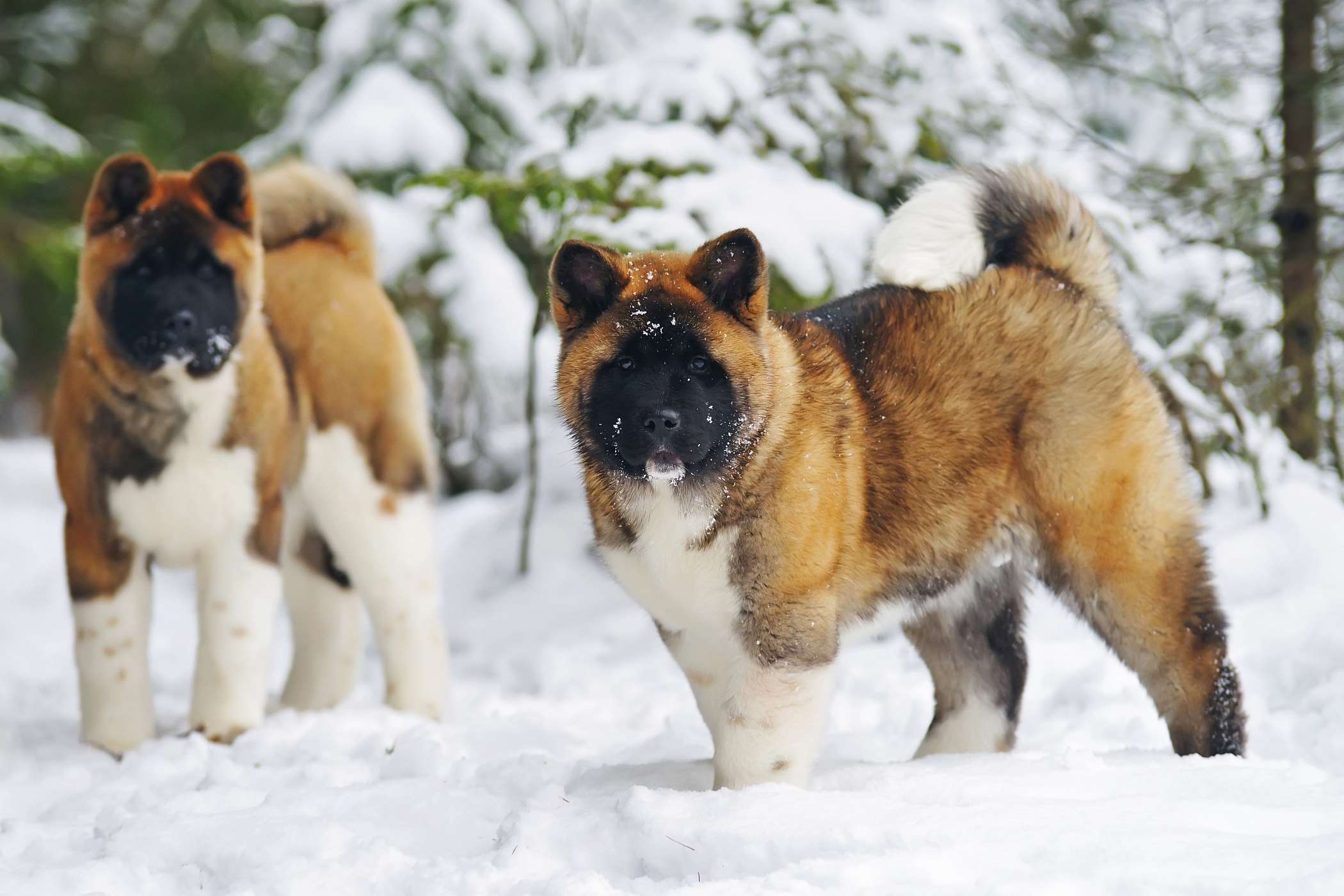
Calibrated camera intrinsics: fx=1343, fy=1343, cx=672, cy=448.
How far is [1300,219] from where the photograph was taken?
7.18 meters

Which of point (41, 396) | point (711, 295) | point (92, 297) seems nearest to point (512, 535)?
point (92, 297)

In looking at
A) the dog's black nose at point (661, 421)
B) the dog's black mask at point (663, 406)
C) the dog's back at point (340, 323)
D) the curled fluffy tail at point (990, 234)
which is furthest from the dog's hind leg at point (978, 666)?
the dog's back at point (340, 323)

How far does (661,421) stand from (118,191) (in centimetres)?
293

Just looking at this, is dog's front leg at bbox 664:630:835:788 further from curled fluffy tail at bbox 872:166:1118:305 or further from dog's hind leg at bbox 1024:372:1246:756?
curled fluffy tail at bbox 872:166:1118:305

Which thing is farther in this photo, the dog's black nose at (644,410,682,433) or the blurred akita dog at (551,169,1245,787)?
the blurred akita dog at (551,169,1245,787)

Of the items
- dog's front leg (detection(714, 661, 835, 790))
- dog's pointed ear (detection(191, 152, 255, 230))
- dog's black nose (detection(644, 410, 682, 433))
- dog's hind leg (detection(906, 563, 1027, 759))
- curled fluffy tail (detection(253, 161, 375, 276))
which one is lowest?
dog's hind leg (detection(906, 563, 1027, 759))

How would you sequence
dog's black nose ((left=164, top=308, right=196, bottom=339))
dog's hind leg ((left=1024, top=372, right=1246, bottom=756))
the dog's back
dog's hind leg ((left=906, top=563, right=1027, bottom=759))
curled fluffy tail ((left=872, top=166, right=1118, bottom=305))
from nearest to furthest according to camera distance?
dog's hind leg ((left=1024, top=372, right=1246, bottom=756))
curled fluffy tail ((left=872, top=166, right=1118, bottom=305))
dog's hind leg ((left=906, top=563, right=1027, bottom=759))
dog's black nose ((left=164, top=308, right=196, bottom=339))
the dog's back

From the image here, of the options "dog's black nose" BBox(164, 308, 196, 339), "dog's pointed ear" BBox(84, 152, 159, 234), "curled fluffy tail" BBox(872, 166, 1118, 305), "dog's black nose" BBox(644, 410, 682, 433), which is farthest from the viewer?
"dog's pointed ear" BBox(84, 152, 159, 234)

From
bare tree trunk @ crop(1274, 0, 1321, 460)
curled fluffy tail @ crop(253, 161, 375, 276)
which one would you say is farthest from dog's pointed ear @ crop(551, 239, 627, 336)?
bare tree trunk @ crop(1274, 0, 1321, 460)

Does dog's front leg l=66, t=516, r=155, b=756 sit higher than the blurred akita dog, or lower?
lower

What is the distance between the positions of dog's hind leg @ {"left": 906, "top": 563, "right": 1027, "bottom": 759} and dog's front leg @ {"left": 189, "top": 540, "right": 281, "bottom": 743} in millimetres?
2711

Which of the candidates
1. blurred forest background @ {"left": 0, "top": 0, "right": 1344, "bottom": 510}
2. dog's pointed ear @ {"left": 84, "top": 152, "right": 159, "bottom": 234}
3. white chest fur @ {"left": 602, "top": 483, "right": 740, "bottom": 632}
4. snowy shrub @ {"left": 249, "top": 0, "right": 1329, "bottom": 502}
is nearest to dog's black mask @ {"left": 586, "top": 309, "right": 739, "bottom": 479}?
white chest fur @ {"left": 602, "top": 483, "right": 740, "bottom": 632}

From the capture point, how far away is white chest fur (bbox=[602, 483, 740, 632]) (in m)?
3.94

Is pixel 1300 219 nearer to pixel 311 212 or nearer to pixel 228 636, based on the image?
pixel 311 212
